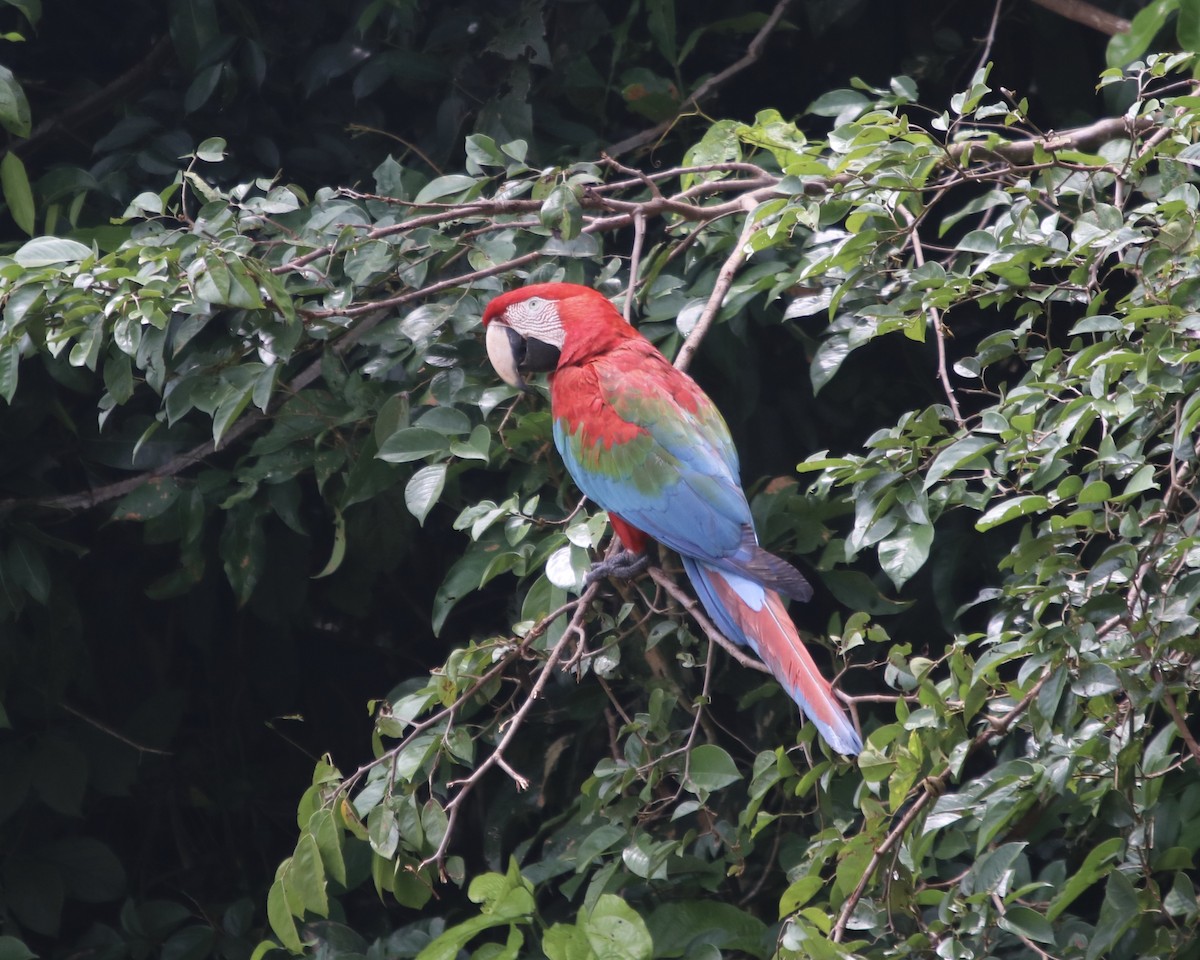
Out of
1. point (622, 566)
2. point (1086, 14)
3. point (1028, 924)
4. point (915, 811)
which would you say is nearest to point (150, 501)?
point (622, 566)

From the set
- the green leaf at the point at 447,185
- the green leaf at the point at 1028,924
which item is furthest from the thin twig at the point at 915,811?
the green leaf at the point at 447,185

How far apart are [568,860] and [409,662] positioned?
99 centimetres

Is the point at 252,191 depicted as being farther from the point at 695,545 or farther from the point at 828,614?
the point at 828,614

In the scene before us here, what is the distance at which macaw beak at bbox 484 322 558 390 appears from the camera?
2084 mm

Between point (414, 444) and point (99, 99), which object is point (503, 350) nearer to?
point (414, 444)

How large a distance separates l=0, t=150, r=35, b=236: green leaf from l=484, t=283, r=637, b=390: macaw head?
2.93 feet

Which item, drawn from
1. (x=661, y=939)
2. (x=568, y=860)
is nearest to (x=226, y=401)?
(x=568, y=860)

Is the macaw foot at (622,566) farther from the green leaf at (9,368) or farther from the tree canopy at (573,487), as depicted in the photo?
the green leaf at (9,368)

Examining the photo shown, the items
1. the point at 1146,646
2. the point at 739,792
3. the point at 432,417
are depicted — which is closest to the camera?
the point at 1146,646

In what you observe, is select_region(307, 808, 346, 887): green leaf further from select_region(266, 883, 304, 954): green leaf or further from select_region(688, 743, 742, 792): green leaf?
select_region(688, 743, 742, 792): green leaf

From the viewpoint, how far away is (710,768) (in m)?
1.78

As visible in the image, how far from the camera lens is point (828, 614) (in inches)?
96.7

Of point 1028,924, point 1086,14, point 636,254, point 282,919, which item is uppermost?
point 1086,14

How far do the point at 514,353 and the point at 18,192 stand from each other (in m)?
0.99
